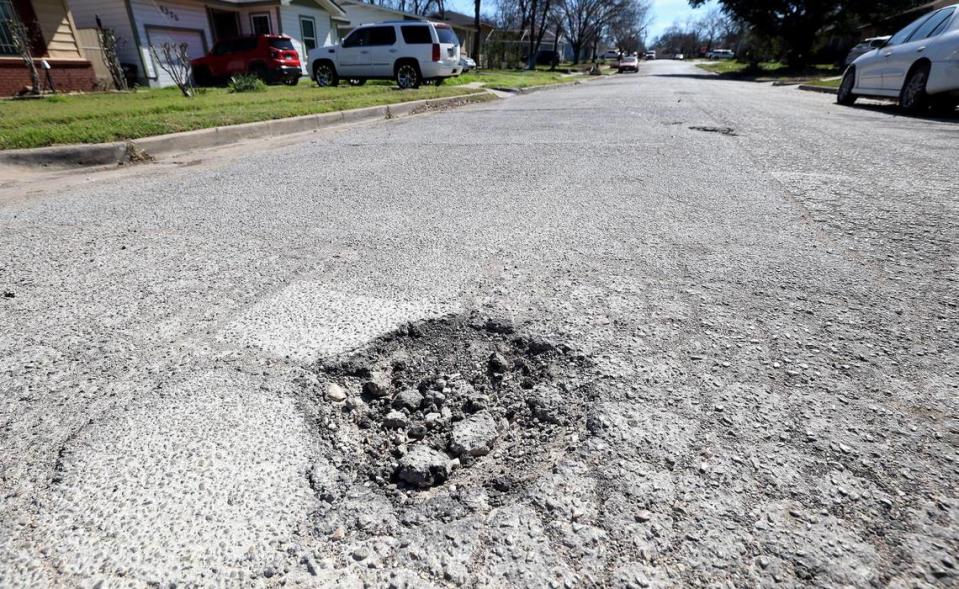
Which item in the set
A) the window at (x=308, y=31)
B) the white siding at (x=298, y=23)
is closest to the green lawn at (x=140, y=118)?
the white siding at (x=298, y=23)

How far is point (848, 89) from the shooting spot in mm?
11844

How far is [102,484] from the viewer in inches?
58.7

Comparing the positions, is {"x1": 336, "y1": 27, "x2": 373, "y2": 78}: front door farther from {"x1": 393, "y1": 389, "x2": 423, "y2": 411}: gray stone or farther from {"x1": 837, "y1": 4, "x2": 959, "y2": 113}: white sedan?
{"x1": 393, "y1": 389, "x2": 423, "y2": 411}: gray stone

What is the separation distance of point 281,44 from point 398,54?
5.25 meters

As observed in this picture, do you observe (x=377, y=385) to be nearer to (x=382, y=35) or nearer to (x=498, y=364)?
(x=498, y=364)

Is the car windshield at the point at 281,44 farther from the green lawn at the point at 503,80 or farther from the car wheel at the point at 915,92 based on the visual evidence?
the car wheel at the point at 915,92

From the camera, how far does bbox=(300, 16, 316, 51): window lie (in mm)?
26506

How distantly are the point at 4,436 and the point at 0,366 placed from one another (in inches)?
21.1

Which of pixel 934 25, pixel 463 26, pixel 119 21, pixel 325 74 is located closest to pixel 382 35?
pixel 325 74

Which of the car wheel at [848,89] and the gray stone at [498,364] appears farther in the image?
the car wheel at [848,89]

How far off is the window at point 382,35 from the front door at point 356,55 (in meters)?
0.18

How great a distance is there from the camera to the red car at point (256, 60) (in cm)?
1833

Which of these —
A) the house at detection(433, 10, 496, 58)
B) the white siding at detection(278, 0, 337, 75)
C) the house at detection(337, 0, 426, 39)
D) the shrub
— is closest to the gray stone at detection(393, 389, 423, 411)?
the shrub

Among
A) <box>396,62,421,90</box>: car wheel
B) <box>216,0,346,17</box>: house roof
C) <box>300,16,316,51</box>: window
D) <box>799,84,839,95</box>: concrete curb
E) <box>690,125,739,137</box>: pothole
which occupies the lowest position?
<box>799,84,839,95</box>: concrete curb
